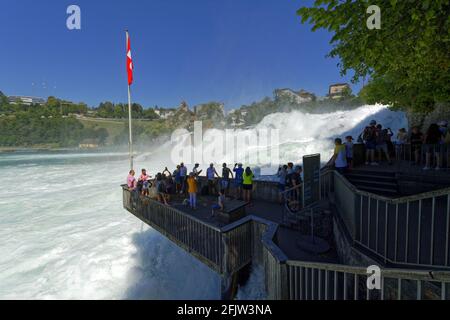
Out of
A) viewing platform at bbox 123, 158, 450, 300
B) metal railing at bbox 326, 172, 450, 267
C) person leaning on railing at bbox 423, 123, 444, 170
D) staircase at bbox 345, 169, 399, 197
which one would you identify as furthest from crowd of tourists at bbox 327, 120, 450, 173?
metal railing at bbox 326, 172, 450, 267

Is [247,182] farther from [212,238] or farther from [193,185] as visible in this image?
[212,238]

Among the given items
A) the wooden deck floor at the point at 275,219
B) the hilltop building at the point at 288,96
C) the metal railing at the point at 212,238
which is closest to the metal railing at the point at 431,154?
the wooden deck floor at the point at 275,219

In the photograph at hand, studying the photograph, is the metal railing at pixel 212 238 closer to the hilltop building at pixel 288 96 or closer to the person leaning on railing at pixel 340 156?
the person leaning on railing at pixel 340 156

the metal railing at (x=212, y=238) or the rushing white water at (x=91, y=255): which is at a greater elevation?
the metal railing at (x=212, y=238)

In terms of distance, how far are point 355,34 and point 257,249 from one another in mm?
6336

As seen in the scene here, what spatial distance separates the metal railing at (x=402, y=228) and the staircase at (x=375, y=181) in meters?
1.79

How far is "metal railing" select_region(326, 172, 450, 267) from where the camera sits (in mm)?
3688

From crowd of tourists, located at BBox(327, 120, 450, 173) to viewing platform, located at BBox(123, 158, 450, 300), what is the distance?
2.34 ft

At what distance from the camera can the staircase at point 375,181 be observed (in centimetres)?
736

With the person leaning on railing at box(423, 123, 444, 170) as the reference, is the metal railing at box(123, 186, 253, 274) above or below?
below

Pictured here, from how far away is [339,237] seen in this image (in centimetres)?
577

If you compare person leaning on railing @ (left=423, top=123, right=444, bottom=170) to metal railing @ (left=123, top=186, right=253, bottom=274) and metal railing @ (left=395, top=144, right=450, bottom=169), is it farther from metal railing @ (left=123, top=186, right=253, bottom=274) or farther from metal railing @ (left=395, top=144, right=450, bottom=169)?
metal railing @ (left=123, top=186, right=253, bottom=274)

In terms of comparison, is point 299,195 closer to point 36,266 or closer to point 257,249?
point 257,249

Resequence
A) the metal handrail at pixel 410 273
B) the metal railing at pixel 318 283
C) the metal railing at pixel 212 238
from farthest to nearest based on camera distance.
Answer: the metal railing at pixel 212 238 → the metal railing at pixel 318 283 → the metal handrail at pixel 410 273
